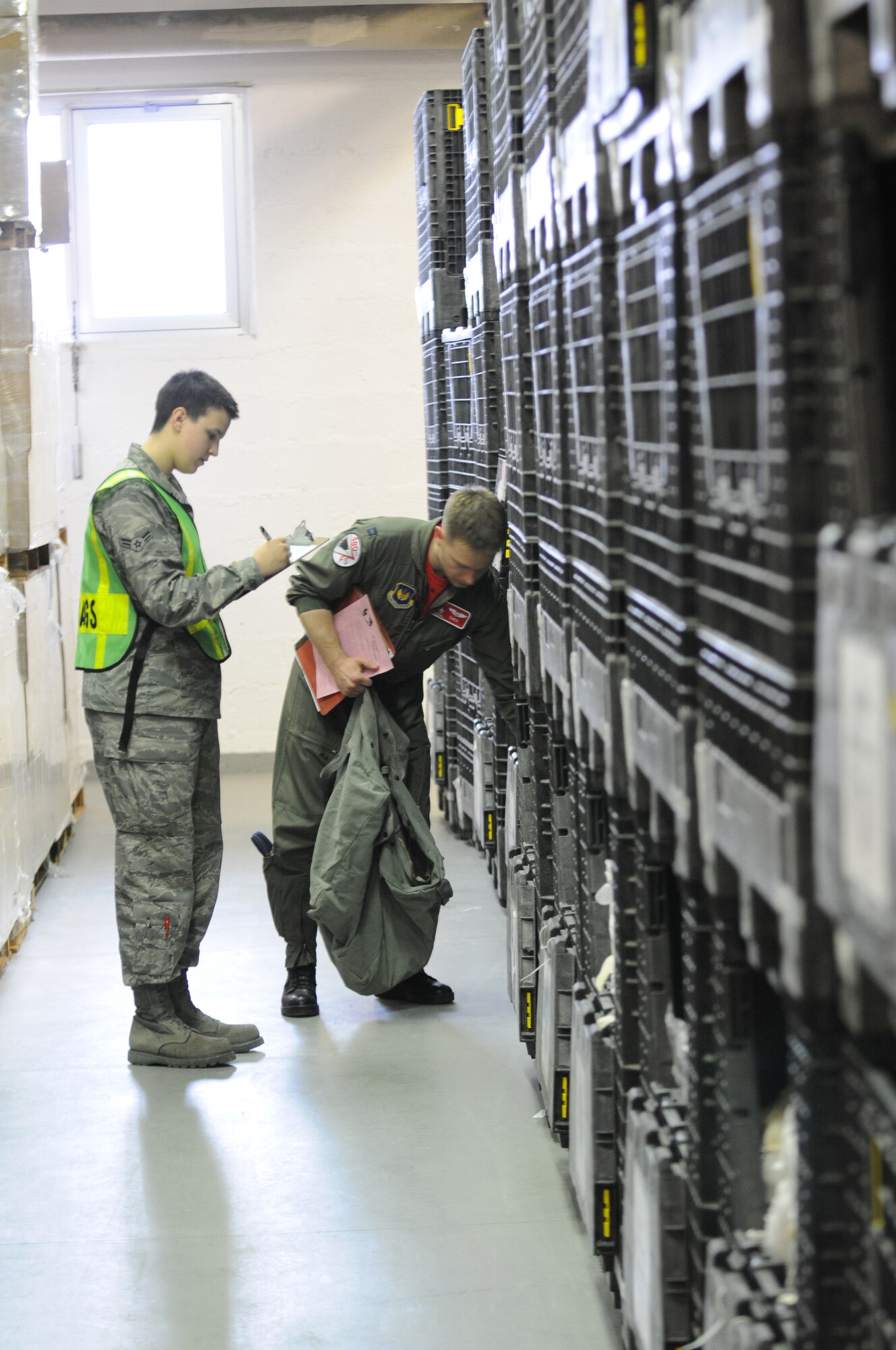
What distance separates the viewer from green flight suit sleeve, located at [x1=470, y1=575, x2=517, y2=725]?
168 inches

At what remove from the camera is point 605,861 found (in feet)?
9.20

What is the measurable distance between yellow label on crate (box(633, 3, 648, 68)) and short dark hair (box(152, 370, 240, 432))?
2367mm

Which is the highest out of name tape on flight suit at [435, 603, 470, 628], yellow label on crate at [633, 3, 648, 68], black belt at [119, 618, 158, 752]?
yellow label on crate at [633, 3, 648, 68]

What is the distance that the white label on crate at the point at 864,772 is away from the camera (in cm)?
107

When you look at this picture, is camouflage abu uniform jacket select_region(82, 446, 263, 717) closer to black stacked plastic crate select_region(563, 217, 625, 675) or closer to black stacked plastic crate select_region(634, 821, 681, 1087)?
black stacked plastic crate select_region(563, 217, 625, 675)

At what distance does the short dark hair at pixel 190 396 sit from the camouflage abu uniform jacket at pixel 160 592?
0.13 m

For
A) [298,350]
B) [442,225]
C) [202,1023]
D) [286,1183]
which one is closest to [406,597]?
[202,1023]

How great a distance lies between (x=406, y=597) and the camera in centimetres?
425

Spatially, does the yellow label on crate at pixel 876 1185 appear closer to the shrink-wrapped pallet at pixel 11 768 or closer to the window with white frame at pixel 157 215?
the shrink-wrapped pallet at pixel 11 768

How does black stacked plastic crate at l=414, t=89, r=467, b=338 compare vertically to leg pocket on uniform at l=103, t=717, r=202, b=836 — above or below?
above

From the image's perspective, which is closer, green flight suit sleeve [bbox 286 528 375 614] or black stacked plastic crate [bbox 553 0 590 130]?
black stacked plastic crate [bbox 553 0 590 130]

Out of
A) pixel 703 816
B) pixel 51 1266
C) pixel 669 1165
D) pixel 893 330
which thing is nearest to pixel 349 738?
pixel 51 1266

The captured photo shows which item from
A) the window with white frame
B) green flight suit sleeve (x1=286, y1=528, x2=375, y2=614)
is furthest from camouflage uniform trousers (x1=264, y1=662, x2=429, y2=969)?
the window with white frame

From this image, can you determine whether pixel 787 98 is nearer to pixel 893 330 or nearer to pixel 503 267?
pixel 893 330
